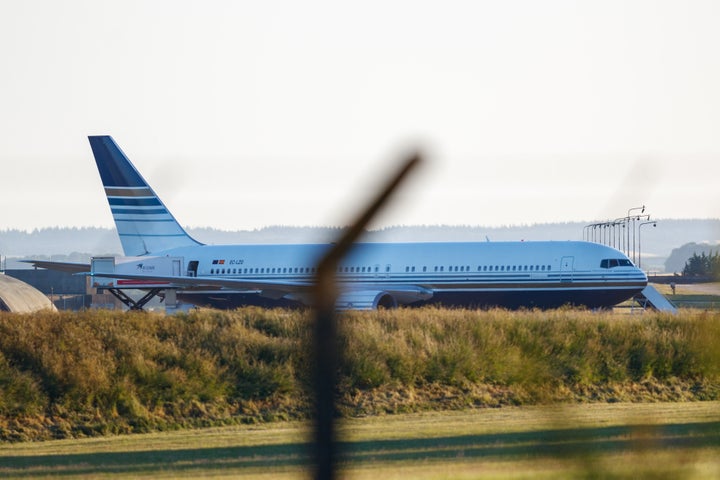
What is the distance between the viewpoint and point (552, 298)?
1601 inches

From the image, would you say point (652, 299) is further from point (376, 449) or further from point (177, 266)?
point (376, 449)

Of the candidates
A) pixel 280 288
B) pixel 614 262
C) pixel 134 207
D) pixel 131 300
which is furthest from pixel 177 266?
pixel 614 262

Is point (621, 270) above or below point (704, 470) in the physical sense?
above

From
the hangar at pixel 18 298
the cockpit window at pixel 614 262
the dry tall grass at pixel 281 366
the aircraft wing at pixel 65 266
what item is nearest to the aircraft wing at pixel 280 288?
the aircraft wing at pixel 65 266

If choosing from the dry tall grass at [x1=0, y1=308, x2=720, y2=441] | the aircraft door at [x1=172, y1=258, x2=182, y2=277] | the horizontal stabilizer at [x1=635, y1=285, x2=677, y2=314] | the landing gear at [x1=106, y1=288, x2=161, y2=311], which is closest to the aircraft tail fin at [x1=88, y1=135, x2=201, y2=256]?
the aircraft door at [x1=172, y1=258, x2=182, y2=277]

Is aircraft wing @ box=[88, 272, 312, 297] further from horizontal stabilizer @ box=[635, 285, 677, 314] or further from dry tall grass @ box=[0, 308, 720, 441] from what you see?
horizontal stabilizer @ box=[635, 285, 677, 314]

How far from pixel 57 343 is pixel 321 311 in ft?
66.9

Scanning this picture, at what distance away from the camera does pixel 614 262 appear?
40.6 metres

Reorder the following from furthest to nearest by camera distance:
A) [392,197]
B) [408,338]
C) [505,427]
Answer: [408,338] < [505,427] < [392,197]

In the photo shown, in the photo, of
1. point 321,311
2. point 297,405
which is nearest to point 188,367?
point 297,405

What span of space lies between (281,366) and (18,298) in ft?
133

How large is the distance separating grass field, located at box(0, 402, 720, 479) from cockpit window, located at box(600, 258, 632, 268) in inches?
711

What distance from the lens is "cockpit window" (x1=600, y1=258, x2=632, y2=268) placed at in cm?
4053

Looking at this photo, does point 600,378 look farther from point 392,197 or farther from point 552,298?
point 392,197
